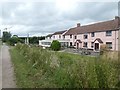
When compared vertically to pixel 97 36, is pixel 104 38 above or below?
below

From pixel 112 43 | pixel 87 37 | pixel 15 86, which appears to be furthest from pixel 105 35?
pixel 15 86

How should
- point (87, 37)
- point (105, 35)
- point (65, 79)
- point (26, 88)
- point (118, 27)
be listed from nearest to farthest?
1. point (65, 79)
2. point (26, 88)
3. point (118, 27)
4. point (105, 35)
5. point (87, 37)

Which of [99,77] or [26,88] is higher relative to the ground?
[99,77]

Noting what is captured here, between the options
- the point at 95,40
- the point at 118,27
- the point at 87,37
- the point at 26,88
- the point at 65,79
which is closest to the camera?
the point at 65,79

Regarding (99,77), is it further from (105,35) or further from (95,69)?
(105,35)

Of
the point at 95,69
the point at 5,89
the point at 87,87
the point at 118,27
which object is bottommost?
the point at 5,89

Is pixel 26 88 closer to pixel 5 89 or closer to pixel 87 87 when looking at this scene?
pixel 5 89

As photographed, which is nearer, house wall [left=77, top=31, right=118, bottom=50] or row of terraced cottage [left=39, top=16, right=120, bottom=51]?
house wall [left=77, top=31, right=118, bottom=50]

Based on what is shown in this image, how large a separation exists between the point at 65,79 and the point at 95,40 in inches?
1674

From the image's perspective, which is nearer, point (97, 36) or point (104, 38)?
point (104, 38)

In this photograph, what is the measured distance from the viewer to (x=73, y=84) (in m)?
5.95

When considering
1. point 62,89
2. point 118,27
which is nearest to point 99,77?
point 62,89

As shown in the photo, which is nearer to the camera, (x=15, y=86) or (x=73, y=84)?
(x=73, y=84)

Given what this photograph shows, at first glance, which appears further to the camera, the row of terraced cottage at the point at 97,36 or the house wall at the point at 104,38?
the row of terraced cottage at the point at 97,36
